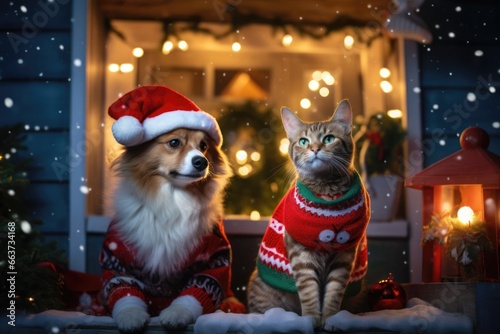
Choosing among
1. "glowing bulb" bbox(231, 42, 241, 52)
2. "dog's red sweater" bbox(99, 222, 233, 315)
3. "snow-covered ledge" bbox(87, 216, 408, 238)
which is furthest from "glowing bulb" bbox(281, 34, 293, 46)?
"dog's red sweater" bbox(99, 222, 233, 315)

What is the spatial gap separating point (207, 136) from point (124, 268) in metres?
0.52

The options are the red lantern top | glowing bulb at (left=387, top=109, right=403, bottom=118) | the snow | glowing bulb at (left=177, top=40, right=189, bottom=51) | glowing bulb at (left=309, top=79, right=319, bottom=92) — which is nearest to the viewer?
the snow

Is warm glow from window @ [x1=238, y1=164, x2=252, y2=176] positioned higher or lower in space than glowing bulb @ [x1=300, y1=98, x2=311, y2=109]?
lower

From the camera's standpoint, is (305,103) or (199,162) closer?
(199,162)

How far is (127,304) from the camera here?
1.74m

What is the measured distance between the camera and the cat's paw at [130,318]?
1.65m

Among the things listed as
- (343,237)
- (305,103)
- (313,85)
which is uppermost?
(313,85)

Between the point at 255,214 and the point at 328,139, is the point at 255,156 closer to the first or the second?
the point at 255,214

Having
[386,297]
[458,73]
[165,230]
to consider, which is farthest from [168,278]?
[458,73]

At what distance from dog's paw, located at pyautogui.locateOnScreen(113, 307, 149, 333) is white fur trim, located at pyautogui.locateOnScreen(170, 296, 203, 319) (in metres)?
0.12

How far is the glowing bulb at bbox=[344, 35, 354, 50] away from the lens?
294 centimetres

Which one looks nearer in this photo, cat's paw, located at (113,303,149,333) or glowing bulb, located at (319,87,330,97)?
cat's paw, located at (113,303,149,333)

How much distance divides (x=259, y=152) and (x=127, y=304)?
1.25m

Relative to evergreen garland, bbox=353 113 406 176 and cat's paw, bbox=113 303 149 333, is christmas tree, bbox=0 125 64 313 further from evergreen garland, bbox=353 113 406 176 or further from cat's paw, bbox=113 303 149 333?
evergreen garland, bbox=353 113 406 176
